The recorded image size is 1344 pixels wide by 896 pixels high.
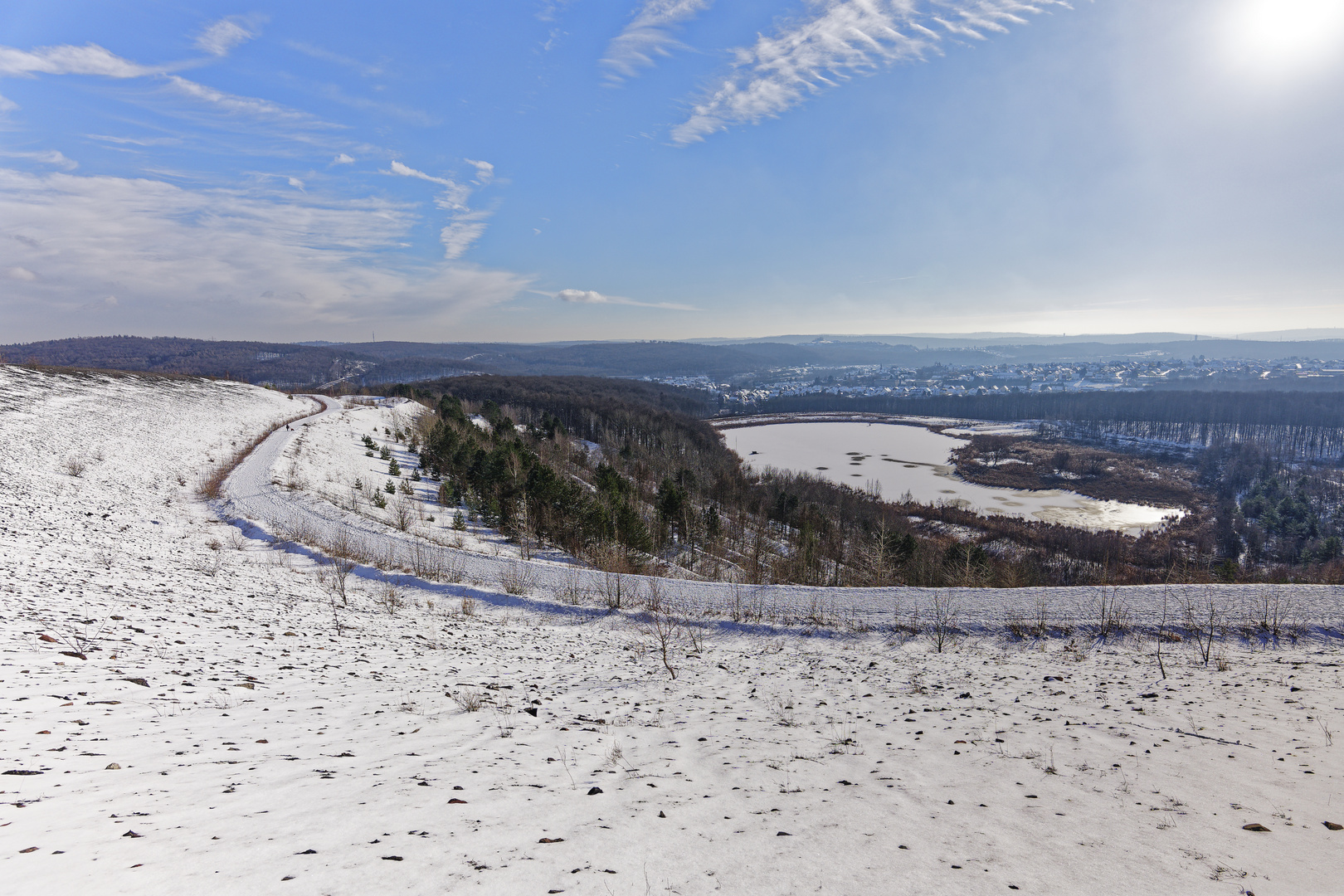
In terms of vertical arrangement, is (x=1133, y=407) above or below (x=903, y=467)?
above

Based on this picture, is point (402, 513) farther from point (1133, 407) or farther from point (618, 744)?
point (1133, 407)

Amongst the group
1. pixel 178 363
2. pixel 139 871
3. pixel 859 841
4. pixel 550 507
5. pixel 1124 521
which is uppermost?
pixel 178 363

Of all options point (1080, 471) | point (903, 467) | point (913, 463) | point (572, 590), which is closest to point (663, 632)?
point (572, 590)

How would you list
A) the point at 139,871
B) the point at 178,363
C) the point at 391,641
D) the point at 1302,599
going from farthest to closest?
the point at 178,363, the point at 1302,599, the point at 391,641, the point at 139,871

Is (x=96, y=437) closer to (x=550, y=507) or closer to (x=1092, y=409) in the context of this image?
(x=550, y=507)

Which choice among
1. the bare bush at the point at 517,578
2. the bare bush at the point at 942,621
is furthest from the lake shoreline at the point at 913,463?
the bare bush at the point at 517,578

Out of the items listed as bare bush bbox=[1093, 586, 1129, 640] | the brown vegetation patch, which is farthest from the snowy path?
the brown vegetation patch

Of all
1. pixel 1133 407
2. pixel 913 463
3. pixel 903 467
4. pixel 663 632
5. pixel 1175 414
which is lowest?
pixel 903 467

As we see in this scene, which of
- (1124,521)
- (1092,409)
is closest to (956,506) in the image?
(1124,521)
